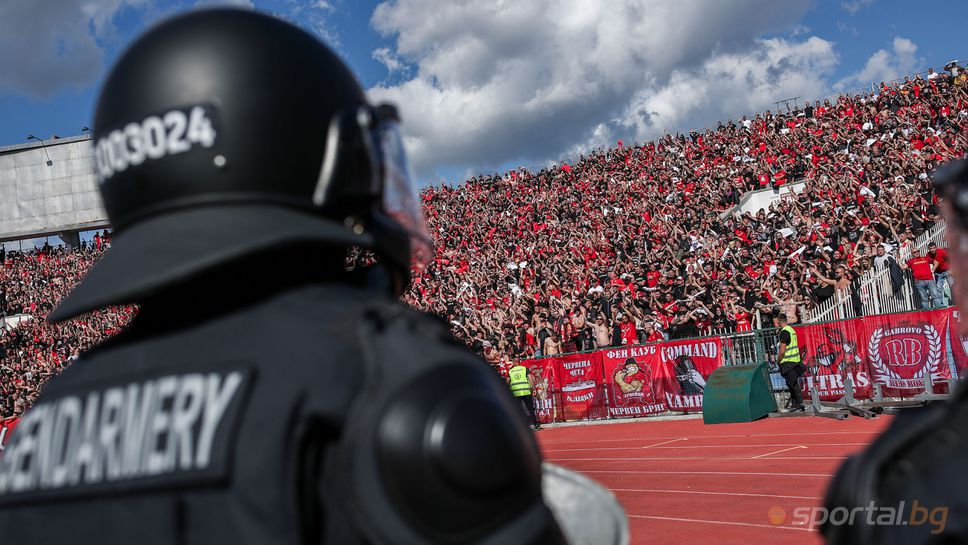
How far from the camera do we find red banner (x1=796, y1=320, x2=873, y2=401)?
526 inches

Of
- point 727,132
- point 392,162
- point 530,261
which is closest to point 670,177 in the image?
point 727,132

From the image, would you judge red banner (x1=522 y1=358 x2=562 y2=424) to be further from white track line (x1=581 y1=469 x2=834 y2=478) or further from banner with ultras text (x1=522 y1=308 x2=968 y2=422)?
white track line (x1=581 y1=469 x2=834 y2=478)

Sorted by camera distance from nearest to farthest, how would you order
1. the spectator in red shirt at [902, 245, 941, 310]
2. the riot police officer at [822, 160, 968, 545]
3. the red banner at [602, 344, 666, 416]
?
the riot police officer at [822, 160, 968, 545] < the spectator in red shirt at [902, 245, 941, 310] < the red banner at [602, 344, 666, 416]

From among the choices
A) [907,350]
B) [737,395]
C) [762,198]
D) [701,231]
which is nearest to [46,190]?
[701,231]

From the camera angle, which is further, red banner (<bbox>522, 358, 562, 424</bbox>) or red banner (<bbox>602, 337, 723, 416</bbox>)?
red banner (<bbox>522, 358, 562, 424</bbox>)

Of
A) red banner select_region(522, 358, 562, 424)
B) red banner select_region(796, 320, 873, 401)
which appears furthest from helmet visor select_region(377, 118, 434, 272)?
red banner select_region(522, 358, 562, 424)

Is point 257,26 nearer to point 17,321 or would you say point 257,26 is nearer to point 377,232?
point 377,232

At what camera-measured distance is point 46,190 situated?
43.6 metres

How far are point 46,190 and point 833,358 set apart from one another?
141 feet

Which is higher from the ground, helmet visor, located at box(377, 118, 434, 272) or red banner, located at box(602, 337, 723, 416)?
helmet visor, located at box(377, 118, 434, 272)

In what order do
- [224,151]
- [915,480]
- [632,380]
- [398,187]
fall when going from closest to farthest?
[915,480] → [224,151] → [398,187] → [632,380]

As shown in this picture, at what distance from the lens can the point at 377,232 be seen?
1432 millimetres

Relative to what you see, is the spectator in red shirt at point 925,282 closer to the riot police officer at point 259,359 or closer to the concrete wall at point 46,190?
the riot police officer at point 259,359

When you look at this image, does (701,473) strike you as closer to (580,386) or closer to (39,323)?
(580,386)
